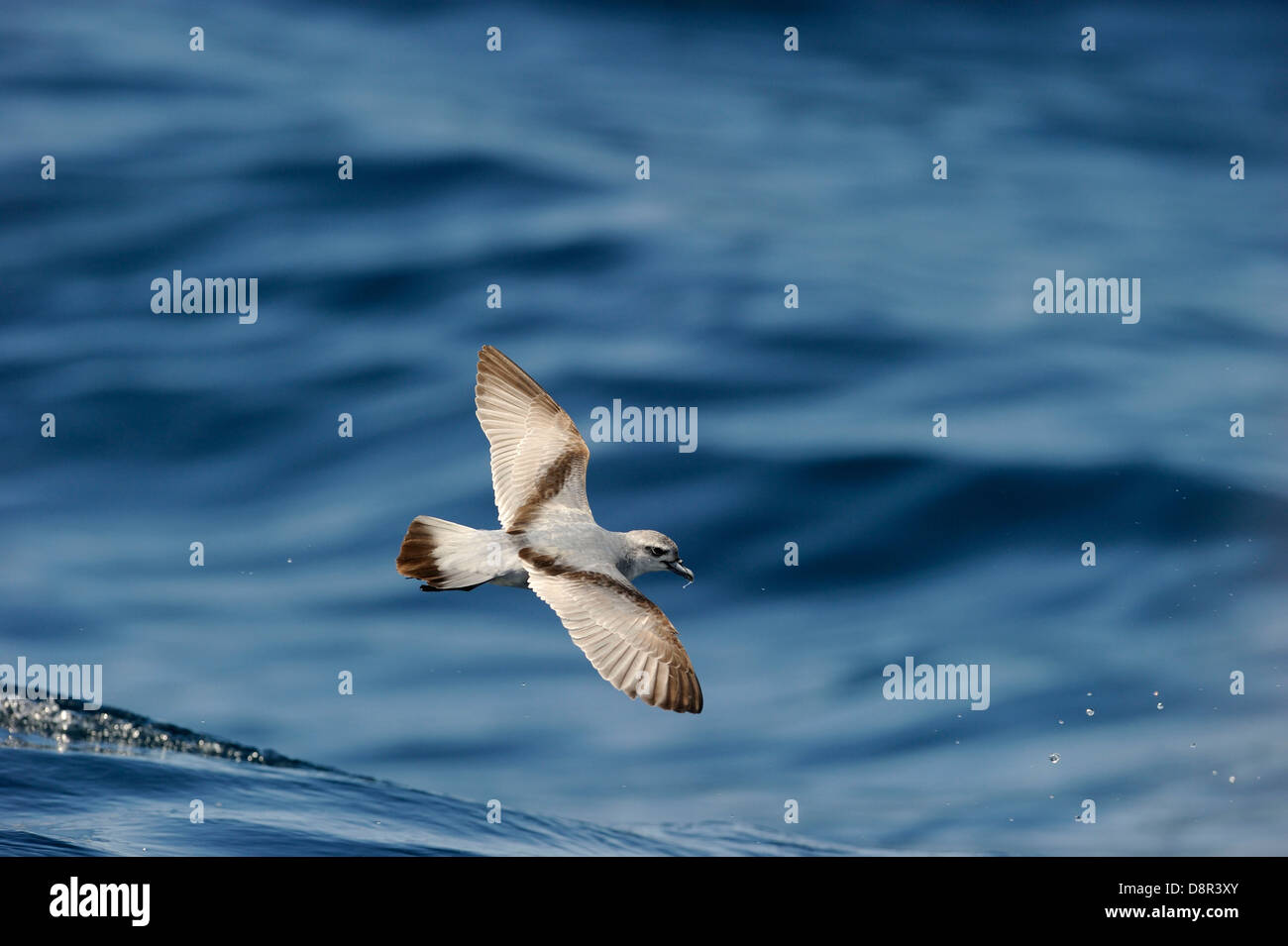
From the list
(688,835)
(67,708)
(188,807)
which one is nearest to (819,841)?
(688,835)

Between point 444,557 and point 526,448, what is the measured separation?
1435 mm

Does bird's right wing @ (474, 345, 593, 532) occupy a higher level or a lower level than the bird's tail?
higher

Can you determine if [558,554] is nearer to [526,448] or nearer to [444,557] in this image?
[444,557]

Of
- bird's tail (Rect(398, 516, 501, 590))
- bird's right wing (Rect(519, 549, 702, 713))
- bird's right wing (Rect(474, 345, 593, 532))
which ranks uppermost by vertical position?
bird's right wing (Rect(474, 345, 593, 532))

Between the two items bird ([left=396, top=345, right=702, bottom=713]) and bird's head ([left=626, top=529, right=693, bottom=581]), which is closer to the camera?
bird ([left=396, top=345, right=702, bottom=713])

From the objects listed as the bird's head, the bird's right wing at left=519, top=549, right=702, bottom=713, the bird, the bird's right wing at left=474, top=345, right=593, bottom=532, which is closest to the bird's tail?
the bird

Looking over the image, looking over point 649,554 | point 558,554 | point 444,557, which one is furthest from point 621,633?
point 444,557

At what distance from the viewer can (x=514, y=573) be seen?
7.73 meters

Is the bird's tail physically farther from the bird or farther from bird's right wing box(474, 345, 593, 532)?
bird's right wing box(474, 345, 593, 532)

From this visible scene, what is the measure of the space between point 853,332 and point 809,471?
2978mm

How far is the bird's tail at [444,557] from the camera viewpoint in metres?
7.56

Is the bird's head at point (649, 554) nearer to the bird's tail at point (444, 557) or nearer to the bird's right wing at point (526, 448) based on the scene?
the bird's right wing at point (526, 448)

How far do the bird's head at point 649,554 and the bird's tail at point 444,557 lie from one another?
2.87 ft

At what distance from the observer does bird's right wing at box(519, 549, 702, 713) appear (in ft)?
23.0
